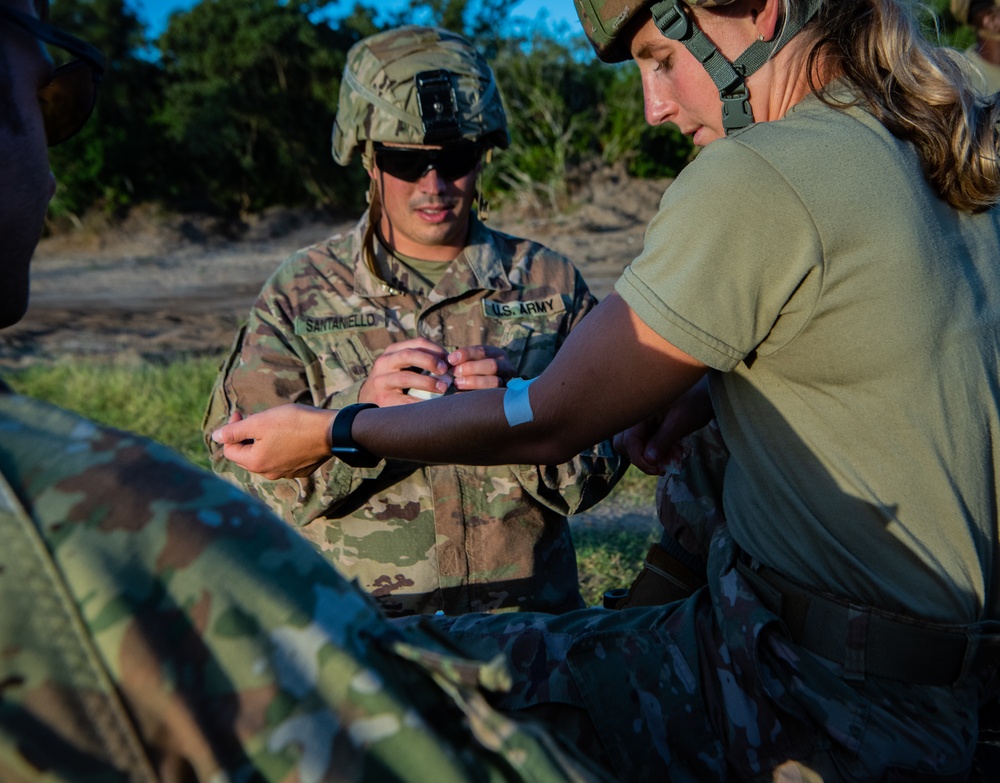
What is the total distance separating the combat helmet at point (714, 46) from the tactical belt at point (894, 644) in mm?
1019

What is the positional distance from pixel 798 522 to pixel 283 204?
88.9ft

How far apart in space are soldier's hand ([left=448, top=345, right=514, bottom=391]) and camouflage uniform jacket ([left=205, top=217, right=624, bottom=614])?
399mm

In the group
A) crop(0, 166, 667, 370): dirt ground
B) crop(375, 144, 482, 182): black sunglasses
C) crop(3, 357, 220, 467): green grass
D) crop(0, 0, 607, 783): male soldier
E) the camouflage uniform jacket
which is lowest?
crop(0, 166, 667, 370): dirt ground

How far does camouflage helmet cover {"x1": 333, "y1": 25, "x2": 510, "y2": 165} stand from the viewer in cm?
347

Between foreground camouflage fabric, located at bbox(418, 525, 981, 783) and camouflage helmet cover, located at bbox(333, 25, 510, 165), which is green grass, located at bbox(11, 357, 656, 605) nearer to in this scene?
camouflage helmet cover, located at bbox(333, 25, 510, 165)

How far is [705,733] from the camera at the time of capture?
187 cm

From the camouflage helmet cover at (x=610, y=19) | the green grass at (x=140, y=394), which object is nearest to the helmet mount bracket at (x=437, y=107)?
the camouflage helmet cover at (x=610, y=19)

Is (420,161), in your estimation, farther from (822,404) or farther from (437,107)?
(822,404)

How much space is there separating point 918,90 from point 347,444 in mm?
1525

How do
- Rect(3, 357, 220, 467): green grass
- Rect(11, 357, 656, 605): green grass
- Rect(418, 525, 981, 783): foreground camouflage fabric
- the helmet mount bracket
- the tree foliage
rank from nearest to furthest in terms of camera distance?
Rect(418, 525, 981, 783): foreground camouflage fabric → the helmet mount bracket → Rect(11, 357, 656, 605): green grass → Rect(3, 357, 220, 467): green grass → the tree foliage

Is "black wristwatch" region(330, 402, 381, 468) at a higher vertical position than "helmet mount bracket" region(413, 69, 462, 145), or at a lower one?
lower

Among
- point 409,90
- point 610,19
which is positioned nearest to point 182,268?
point 409,90

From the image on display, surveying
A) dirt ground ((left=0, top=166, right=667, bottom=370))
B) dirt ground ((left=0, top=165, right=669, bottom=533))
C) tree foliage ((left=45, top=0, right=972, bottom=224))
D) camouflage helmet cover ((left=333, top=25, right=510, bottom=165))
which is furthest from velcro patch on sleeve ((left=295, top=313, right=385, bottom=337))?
tree foliage ((left=45, top=0, right=972, bottom=224))

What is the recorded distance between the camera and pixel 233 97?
2620 cm
